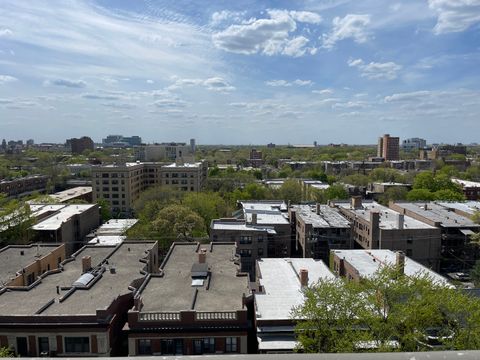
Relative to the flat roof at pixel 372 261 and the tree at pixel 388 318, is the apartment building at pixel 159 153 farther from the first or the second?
the tree at pixel 388 318

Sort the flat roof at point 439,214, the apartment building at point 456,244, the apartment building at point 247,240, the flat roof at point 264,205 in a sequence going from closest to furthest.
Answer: the apartment building at point 247,240, the apartment building at point 456,244, the flat roof at point 439,214, the flat roof at point 264,205

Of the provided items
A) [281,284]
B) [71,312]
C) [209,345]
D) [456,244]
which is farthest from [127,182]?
[209,345]

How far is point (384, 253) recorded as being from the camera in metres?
41.8

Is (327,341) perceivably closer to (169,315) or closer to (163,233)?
(169,315)

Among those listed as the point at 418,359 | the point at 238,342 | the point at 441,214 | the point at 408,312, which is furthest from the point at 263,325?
the point at 441,214

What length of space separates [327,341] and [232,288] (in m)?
8.61

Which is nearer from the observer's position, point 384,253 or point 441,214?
point 384,253

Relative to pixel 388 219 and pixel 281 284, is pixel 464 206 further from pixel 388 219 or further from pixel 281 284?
pixel 281 284

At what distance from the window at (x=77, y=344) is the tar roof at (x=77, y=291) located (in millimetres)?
1354

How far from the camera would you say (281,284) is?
30047mm

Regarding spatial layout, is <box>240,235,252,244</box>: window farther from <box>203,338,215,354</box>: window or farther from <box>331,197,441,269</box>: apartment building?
<box>203,338,215,354</box>: window

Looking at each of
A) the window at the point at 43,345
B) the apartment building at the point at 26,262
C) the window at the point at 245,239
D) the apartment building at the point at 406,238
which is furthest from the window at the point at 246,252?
→ the window at the point at 43,345

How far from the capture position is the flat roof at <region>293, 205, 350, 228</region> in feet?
167

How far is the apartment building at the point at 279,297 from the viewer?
22.4 meters
